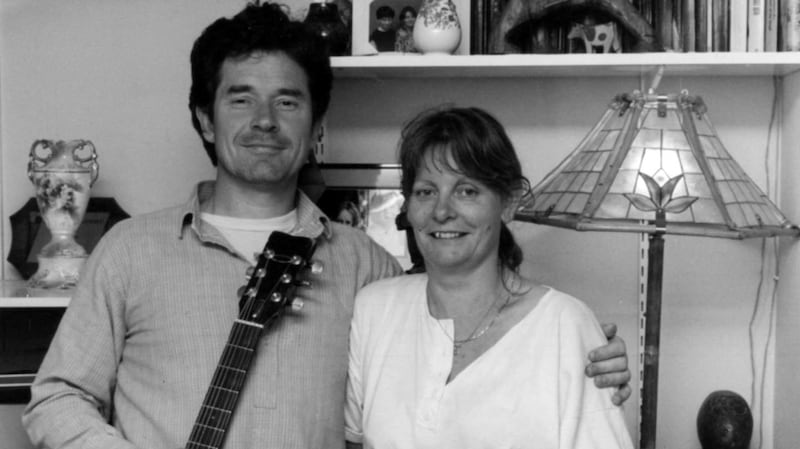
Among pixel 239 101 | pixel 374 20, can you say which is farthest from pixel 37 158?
pixel 374 20

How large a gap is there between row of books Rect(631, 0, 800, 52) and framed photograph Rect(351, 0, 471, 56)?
32 centimetres

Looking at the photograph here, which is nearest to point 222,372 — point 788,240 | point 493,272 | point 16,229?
point 493,272

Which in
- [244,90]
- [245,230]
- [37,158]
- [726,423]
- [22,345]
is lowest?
[726,423]

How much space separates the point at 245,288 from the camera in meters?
1.50

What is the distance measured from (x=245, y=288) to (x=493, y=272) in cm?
36

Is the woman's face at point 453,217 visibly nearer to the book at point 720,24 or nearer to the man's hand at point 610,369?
the man's hand at point 610,369

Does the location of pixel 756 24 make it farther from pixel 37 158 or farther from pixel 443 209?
pixel 37 158

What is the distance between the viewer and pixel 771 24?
1771mm

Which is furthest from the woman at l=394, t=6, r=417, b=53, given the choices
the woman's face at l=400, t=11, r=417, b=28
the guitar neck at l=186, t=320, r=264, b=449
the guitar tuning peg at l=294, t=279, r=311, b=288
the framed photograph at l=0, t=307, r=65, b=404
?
the framed photograph at l=0, t=307, r=65, b=404

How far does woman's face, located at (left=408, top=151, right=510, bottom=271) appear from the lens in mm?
1391

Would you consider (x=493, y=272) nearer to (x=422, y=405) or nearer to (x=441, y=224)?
(x=441, y=224)

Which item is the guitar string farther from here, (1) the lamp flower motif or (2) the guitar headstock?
(1) the lamp flower motif

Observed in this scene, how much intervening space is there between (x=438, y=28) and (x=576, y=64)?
24cm

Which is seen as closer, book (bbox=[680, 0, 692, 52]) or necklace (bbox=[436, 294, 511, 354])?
necklace (bbox=[436, 294, 511, 354])
